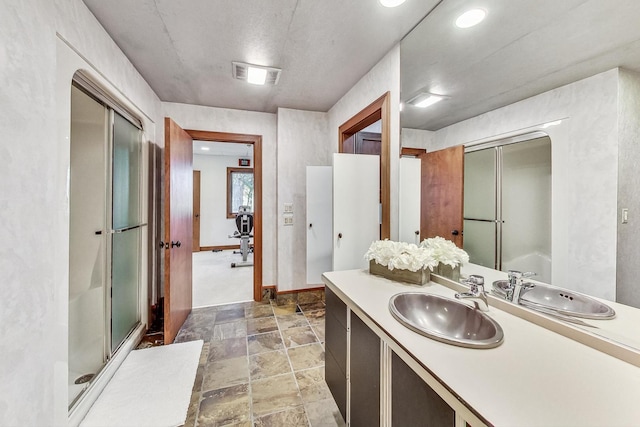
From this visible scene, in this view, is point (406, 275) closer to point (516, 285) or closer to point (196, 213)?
point (516, 285)

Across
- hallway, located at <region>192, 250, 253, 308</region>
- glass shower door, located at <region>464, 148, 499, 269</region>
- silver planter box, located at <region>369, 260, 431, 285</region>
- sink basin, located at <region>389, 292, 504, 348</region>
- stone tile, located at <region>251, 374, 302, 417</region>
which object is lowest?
stone tile, located at <region>251, 374, 302, 417</region>

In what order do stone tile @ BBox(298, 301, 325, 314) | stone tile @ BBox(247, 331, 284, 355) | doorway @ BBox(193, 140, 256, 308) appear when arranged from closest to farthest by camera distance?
1. stone tile @ BBox(247, 331, 284, 355)
2. stone tile @ BBox(298, 301, 325, 314)
3. doorway @ BBox(193, 140, 256, 308)

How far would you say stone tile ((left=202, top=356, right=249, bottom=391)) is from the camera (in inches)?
69.3

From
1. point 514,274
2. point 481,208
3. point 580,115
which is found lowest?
point 514,274

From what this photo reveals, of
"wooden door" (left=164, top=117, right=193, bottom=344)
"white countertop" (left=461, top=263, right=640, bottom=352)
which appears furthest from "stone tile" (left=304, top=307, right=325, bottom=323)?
"white countertop" (left=461, top=263, right=640, bottom=352)

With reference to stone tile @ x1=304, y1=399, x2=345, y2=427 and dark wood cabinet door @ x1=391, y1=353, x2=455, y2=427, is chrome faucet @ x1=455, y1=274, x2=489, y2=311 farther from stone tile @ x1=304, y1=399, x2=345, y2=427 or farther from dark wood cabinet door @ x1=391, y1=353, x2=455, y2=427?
stone tile @ x1=304, y1=399, x2=345, y2=427

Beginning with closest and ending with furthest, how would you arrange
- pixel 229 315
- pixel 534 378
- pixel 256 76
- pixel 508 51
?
pixel 534 378, pixel 508 51, pixel 256 76, pixel 229 315

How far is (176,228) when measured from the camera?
96.1 inches

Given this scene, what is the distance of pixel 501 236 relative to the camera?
1188mm

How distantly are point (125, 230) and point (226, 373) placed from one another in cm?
145

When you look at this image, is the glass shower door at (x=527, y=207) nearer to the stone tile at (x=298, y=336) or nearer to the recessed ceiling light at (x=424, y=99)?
the recessed ceiling light at (x=424, y=99)

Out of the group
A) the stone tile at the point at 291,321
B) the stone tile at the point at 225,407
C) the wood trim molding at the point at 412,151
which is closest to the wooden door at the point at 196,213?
the stone tile at the point at 291,321

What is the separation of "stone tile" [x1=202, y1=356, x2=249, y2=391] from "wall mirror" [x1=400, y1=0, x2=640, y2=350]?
6.42ft

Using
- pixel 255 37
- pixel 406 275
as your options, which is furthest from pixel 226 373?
pixel 255 37
